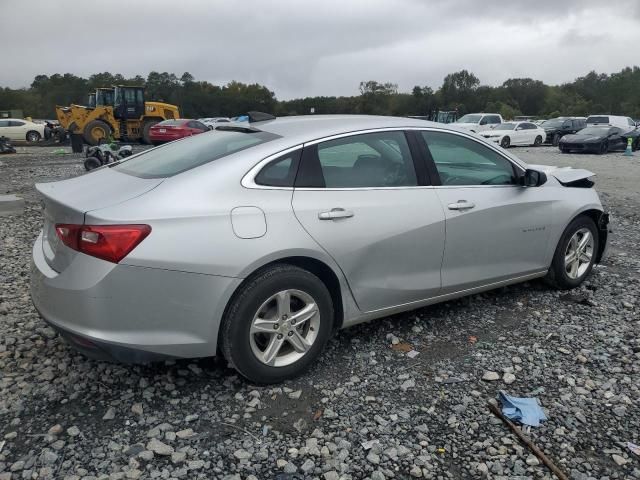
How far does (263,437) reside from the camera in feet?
9.00

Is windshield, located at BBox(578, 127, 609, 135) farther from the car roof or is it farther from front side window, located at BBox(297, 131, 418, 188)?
front side window, located at BBox(297, 131, 418, 188)

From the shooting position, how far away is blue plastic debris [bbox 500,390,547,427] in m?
2.91

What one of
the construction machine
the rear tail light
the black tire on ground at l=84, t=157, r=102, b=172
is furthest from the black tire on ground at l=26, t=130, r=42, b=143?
the rear tail light

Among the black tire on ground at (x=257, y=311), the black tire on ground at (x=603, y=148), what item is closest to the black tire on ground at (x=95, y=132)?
the black tire on ground at (x=603, y=148)

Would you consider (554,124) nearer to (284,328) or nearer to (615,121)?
(615,121)

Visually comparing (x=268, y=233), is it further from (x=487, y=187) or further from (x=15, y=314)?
(x=15, y=314)

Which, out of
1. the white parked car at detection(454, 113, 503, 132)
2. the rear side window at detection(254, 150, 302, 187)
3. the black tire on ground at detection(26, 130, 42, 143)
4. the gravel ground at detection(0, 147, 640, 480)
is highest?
the white parked car at detection(454, 113, 503, 132)

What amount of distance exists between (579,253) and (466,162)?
160 cm

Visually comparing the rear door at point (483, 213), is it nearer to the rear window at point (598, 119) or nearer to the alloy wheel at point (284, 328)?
the alloy wheel at point (284, 328)

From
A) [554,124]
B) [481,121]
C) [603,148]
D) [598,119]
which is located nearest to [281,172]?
[603,148]

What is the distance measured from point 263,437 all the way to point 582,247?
3.54 meters

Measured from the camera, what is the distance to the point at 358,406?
9.93 ft

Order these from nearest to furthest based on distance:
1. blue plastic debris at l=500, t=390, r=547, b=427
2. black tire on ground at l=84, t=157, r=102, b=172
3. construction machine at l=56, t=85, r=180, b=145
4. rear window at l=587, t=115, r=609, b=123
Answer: blue plastic debris at l=500, t=390, r=547, b=427 → black tire on ground at l=84, t=157, r=102, b=172 → construction machine at l=56, t=85, r=180, b=145 → rear window at l=587, t=115, r=609, b=123

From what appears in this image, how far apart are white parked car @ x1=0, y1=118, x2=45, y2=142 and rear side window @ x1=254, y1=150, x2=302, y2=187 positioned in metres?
30.9
